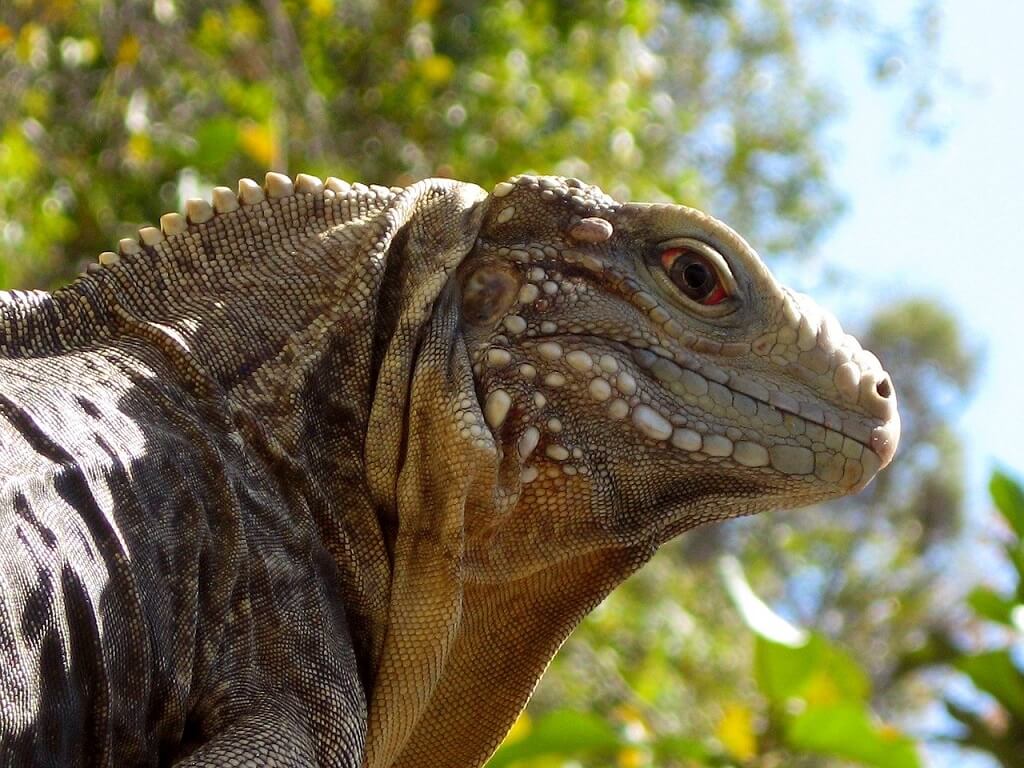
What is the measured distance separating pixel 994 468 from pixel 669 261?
114 inches

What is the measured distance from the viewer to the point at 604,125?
26.3ft

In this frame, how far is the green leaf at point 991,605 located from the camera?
16.6ft

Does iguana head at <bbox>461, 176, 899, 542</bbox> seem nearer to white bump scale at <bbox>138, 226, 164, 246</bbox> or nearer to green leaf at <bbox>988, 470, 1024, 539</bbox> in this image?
white bump scale at <bbox>138, 226, 164, 246</bbox>

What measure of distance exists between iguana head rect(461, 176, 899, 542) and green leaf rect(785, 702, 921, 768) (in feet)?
6.46

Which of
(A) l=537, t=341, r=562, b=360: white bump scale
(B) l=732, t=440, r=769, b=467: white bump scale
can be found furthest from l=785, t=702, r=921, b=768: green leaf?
(A) l=537, t=341, r=562, b=360: white bump scale

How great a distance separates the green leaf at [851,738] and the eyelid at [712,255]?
6.96ft

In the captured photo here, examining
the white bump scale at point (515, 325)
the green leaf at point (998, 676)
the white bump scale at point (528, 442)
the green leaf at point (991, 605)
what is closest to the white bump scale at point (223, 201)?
the white bump scale at point (515, 325)

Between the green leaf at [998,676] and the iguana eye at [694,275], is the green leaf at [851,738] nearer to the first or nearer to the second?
the green leaf at [998,676]

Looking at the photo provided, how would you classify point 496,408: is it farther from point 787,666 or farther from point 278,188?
point 787,666

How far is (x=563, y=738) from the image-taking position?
441cm

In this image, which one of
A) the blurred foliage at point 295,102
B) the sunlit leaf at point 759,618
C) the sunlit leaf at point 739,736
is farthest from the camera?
the blurred foliage at point 295,102

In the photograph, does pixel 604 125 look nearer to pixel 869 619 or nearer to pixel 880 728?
pixel 880 728

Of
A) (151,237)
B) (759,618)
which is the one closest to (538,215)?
(151,237)

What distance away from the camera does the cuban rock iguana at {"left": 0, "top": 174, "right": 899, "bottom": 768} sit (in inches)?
81.6
